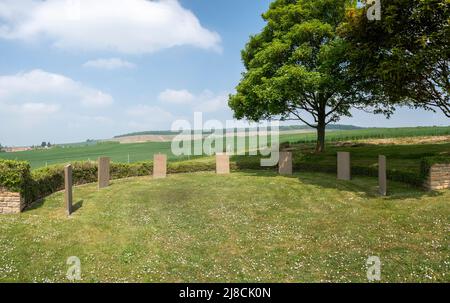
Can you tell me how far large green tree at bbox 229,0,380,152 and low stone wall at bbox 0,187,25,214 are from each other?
20.7m

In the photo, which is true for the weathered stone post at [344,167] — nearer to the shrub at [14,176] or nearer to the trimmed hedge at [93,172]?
the trimmed hedge at [93,172]

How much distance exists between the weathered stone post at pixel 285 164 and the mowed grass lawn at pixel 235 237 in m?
9.02

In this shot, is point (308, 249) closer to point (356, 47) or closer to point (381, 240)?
point (381, 240)

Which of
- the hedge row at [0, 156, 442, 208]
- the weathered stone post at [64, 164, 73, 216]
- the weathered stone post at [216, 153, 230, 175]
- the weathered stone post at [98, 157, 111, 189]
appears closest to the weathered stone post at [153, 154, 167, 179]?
the hedge row at [0, 156, 442, 208]

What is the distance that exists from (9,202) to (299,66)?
25358 millimetres

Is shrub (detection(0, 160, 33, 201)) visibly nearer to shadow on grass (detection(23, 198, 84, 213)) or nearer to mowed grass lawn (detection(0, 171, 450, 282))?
shadow on grass (detection(23, 198, 84, 213))

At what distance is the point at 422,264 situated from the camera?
11.5 m

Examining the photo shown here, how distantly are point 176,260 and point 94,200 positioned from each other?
11.6 metres

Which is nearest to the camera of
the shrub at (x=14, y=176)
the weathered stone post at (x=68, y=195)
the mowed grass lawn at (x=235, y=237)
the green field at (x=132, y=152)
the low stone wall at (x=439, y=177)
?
the mowed grass lawn at (x=235, y=237)

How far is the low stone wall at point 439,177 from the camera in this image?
20.8 meters

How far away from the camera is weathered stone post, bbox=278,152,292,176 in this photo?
1270 inches

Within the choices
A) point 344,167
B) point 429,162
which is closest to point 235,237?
point 429,162

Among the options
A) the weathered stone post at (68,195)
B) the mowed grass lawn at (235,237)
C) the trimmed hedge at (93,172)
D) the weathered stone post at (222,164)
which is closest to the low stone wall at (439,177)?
the trimmed hedge at (93,172)

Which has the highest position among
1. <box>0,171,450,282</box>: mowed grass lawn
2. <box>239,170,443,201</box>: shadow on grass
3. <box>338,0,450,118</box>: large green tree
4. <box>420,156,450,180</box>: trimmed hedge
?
<box>338,0,450,118</box>: large green tree
